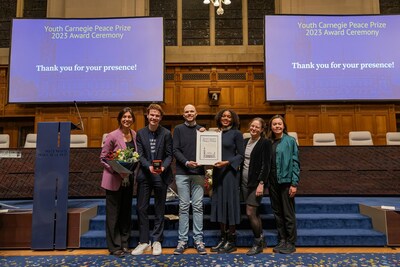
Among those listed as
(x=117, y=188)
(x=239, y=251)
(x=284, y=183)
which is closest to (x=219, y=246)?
(x=239, y=251)

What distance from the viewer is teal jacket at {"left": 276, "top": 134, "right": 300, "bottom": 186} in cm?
321

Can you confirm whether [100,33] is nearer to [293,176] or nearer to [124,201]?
[124,201]

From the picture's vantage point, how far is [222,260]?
3.03 meters

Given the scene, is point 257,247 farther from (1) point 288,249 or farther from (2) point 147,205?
(2) point 147,205

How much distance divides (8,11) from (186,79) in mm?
5962

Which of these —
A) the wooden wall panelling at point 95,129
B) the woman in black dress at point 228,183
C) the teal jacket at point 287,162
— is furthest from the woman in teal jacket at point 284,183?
the wooden wall panelling at point 95,129

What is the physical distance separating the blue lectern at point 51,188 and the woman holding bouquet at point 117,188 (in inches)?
24.3

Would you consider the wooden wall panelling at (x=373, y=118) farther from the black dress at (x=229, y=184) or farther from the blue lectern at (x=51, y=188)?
the blue lectern at (x=51, y=188)

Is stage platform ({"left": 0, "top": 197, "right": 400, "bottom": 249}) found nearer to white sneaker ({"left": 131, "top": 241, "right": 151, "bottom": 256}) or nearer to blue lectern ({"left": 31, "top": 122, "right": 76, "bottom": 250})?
blue lectern ({"left": 31, "top": 122, "right": 76, "bottom": 250})

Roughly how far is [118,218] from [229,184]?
1221mm

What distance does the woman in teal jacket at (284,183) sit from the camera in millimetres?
3217

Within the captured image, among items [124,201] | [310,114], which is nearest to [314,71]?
[310,114]

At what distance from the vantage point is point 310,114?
830cm

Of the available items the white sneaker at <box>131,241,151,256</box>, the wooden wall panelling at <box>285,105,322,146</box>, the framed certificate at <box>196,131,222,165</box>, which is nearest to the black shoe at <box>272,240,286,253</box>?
the framed certificate at <box>196,131,222,165</box>
